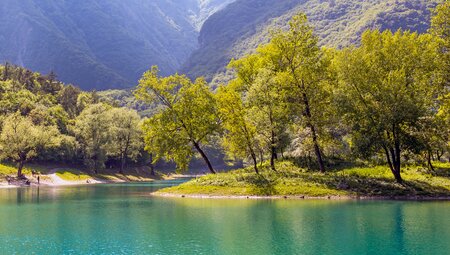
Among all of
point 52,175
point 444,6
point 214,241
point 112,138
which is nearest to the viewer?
point 214,241

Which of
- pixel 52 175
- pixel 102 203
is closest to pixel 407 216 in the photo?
pixel 102 203

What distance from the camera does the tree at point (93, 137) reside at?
147875 millimetres

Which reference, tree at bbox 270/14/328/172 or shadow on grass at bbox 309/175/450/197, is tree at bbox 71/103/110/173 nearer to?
tree at bbox 270/14/328/172

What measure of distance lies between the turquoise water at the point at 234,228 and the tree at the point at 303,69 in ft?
71.6

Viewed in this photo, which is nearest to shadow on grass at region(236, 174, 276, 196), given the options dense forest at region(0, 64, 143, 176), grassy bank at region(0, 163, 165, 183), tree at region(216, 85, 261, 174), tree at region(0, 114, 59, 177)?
tree at region(216, 85, 261, 174)

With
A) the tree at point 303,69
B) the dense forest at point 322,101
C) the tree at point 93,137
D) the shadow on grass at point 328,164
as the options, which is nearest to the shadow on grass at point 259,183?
the dense forest at point 322,101

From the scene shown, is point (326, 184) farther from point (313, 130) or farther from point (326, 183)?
point (313, 130)

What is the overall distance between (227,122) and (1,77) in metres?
144

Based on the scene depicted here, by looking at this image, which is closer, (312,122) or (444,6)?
(444,6)

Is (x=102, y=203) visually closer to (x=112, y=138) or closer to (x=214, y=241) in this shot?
(x=214, y=241)

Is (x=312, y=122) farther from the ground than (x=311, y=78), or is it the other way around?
(x=311, y=78)

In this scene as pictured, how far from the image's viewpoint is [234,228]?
134ft

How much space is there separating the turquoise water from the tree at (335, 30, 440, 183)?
11502 millimetres

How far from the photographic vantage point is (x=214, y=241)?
35500mm
